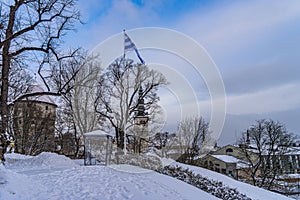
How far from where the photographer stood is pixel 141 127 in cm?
2472

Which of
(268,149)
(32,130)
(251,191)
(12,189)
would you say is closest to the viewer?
(12,189)

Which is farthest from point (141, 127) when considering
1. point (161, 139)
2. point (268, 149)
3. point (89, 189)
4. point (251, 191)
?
point (89, 189)

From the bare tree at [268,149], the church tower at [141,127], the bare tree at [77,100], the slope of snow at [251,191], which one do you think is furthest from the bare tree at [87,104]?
the bare tree at [268,149]

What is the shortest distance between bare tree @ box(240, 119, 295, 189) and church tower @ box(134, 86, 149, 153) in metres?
9.13

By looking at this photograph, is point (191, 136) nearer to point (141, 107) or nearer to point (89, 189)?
point (141, 107)

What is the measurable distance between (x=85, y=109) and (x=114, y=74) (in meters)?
4.72

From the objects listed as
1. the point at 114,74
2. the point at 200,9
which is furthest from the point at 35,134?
the point at 200,9

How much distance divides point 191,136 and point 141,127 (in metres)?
4.82

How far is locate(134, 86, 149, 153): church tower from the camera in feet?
80.7

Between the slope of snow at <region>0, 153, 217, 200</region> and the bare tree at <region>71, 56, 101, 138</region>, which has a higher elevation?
the bare tree at <region>71, 56, 101, 138</region>

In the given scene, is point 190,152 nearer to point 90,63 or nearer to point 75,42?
point 90,63

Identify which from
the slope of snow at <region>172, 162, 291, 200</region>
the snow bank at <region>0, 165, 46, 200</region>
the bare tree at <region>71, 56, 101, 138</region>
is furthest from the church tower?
the snow bank at <region>0, 165, 46, 200</region>

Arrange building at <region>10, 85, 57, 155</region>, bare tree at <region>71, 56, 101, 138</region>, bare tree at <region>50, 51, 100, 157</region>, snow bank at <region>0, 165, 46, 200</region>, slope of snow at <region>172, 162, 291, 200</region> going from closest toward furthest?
snow bank at <region>0, 165, 46, 200</region>, slope of snow at <region>172, 162, 291, 200</region>, bare tree at <region>50, 51, 100, 157</region>, bare tree at <region>71, 56, 101, 138</region>, building at <region>10, 85, 57, 155</region>

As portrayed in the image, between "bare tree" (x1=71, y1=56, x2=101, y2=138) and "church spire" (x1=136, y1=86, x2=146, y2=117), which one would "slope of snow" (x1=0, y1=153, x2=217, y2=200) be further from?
"church spire" (x1=136, y1=86, x2=146, y2=117)
